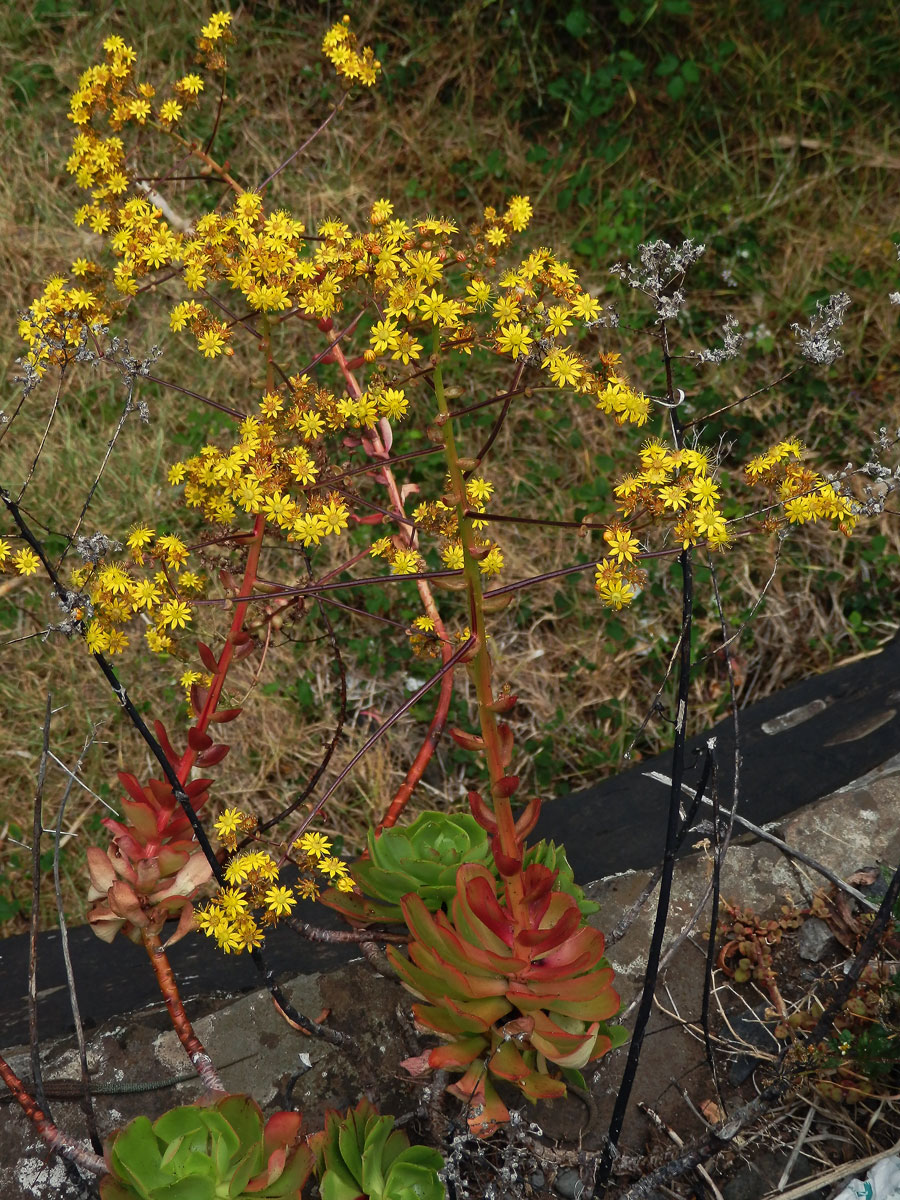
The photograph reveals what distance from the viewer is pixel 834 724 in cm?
272

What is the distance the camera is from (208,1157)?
1570 millimetres

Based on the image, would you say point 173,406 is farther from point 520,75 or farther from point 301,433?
point 301,433

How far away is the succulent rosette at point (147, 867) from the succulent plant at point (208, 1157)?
360 millimetres

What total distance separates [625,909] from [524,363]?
126 cm

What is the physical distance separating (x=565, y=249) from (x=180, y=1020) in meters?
2.75

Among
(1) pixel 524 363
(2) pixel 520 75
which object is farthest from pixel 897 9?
(1) pixel 524 363

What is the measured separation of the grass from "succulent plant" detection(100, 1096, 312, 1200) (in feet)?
4.28

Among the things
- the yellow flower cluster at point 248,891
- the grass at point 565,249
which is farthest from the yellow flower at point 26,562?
the grass at point 565,249

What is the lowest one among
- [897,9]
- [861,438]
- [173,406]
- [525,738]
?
[525,738]

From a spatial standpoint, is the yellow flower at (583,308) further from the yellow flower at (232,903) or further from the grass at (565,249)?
the grass at (565,249)

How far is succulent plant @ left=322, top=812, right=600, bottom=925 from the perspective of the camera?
1.94m

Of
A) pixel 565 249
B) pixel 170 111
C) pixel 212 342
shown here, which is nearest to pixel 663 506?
pixel 212 342

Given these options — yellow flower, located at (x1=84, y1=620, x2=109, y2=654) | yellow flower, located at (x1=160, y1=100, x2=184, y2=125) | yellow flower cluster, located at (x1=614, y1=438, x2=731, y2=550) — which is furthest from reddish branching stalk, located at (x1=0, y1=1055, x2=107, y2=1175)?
yellow flower, located at (x1=160, y1=100, x2=184, y2=125)

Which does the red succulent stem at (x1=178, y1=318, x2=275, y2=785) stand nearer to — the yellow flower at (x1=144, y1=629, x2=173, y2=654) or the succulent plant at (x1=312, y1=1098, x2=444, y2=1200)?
the yellow flower at (x1=144, y1=629, x2=173, y2=654)
